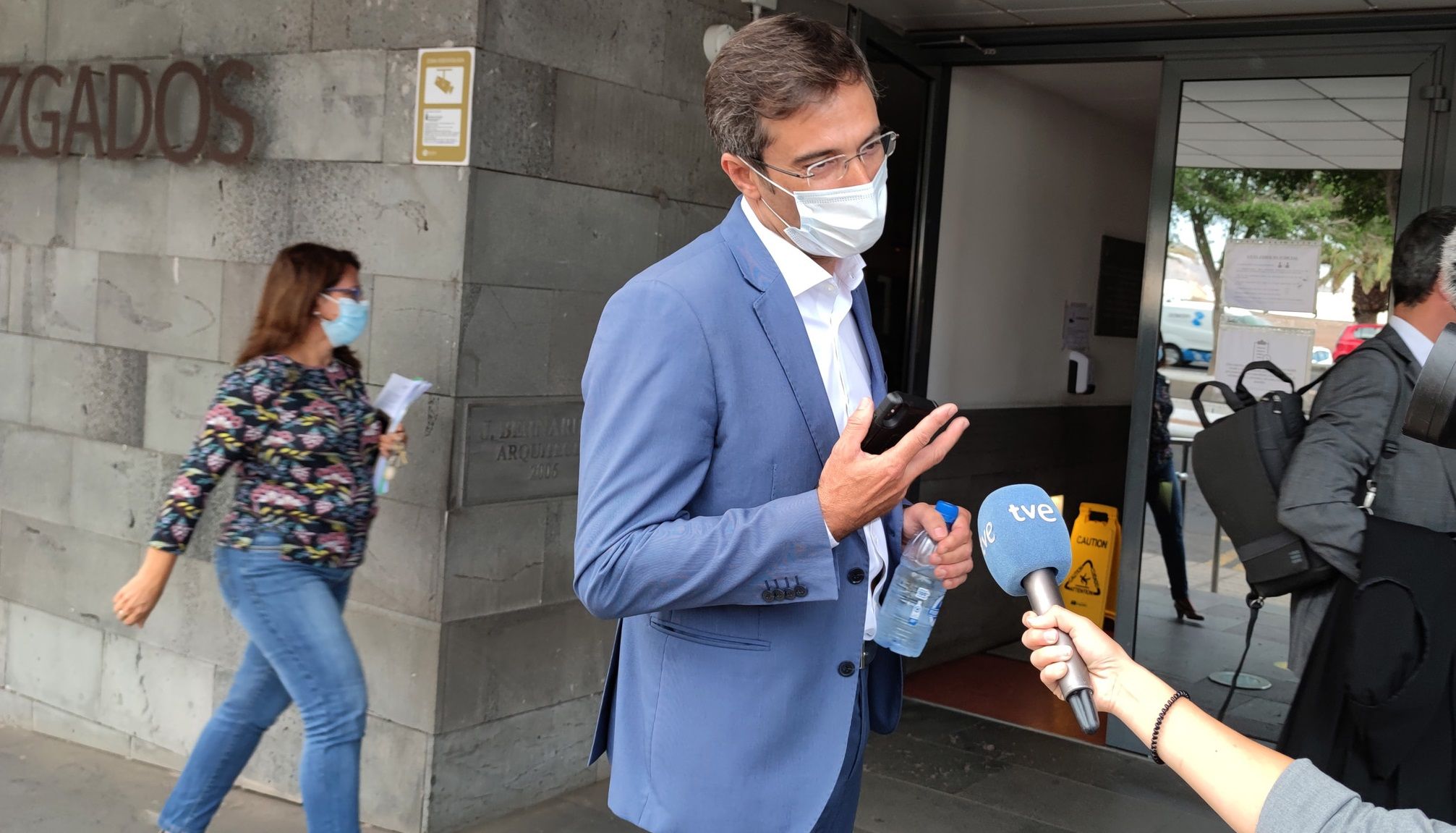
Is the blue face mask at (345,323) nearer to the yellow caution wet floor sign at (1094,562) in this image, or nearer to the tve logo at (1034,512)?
the tve logo at (1034,512)

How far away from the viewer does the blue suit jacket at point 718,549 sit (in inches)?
68.2

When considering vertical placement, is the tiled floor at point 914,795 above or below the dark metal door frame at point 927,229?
below

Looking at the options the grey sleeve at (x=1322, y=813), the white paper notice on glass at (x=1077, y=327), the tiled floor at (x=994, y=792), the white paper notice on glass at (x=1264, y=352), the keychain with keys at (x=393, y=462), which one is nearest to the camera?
the grey sleeve at (x=1322, y=813)

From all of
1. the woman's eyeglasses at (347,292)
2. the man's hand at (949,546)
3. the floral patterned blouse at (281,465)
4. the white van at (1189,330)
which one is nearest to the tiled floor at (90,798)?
the floral patterned blouse at (281,465)

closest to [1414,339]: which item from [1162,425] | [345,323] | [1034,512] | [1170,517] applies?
[1034,512]

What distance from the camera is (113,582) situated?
4.68 metres

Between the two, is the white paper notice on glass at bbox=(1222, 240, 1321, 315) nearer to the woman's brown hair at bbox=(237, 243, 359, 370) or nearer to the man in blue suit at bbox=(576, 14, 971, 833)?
the man in blue suit at bbox=(576, 14, 971, 833)

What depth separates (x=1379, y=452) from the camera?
307 cm

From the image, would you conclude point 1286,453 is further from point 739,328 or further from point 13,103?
point 13,103

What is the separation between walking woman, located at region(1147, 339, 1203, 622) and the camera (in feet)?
18.6

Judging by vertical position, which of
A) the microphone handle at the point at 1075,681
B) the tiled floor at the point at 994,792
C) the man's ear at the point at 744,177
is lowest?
the tiled floor at the point at 994,792

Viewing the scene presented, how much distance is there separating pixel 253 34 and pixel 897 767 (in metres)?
3.47

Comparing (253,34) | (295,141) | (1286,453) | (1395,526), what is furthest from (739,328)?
(253,34)

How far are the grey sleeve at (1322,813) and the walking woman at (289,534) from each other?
2.53m
